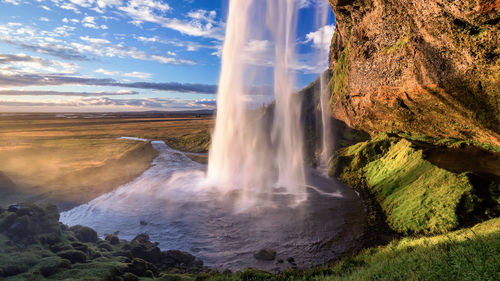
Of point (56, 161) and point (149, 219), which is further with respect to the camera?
point (56, 161)

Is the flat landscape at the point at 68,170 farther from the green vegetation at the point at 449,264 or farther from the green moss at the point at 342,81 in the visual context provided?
the green moss at the point at 342,81

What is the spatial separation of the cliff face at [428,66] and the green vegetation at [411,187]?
11.7 ft

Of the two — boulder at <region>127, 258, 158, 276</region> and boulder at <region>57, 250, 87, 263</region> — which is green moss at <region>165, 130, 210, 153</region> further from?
boulder at <region>57, 250, 87, 263</region>

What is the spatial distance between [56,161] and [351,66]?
48.5 m

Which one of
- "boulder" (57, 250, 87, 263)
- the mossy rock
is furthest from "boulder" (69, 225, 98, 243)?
the mossy rock

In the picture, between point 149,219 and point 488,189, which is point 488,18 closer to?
point 488,189

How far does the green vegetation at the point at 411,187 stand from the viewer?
13617mm

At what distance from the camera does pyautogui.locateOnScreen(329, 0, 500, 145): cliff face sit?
14375 mm

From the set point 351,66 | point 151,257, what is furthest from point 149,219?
point 351,66

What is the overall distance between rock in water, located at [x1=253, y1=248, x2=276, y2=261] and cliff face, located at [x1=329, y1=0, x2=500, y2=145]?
56.4ft

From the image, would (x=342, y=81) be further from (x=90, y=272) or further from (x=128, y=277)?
(x=90, y=272)

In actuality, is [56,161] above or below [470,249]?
below

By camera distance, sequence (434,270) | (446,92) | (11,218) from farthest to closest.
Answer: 1. (446,92)
2. (11,218)
3. (434,270)

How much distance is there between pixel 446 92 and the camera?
18219 mm
